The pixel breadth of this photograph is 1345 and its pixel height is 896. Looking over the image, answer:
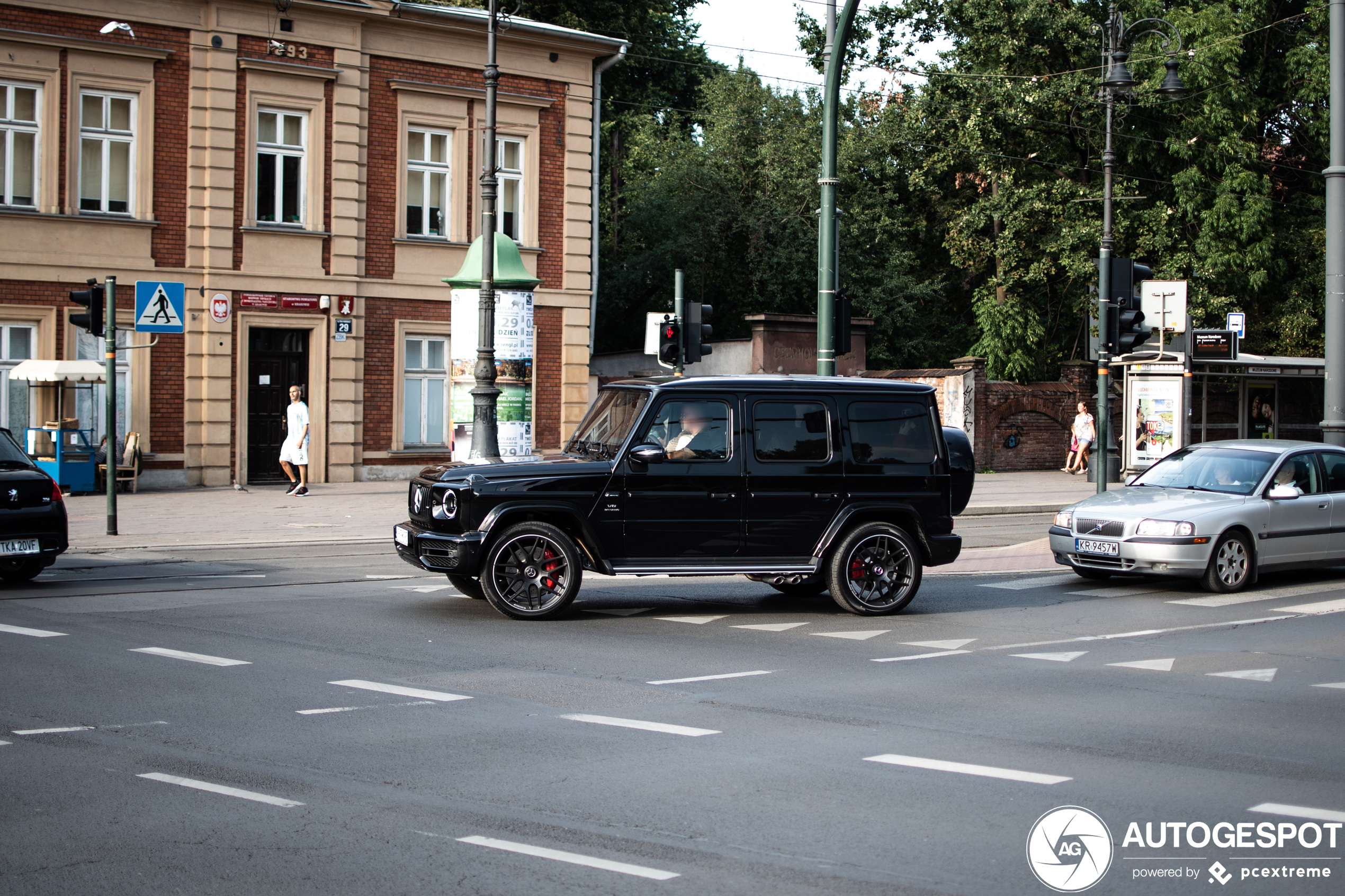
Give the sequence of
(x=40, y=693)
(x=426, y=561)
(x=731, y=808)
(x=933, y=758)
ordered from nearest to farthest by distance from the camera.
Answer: (x=731, y=808) < (x=933, y=758) < (x=40, y=693) < (x=426, y=561)

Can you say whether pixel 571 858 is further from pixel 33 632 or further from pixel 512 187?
pixel 512 187

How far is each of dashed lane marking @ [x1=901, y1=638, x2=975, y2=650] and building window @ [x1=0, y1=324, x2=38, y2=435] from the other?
17673 mm

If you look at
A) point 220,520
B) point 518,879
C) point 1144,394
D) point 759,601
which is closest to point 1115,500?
point 759,601

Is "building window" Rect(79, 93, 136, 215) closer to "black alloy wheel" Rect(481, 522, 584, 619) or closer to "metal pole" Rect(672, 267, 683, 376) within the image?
"metal pole" Rect(672, 267, 683, 376)

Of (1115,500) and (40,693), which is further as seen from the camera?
(1115,500)

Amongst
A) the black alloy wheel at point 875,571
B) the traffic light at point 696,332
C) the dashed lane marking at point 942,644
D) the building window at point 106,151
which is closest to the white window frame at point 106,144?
the building window at point 106,151

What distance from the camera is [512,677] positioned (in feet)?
27.7

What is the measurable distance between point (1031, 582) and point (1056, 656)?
4.32 m

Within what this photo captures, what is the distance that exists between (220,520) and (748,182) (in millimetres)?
21454

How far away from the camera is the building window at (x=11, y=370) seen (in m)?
23.0

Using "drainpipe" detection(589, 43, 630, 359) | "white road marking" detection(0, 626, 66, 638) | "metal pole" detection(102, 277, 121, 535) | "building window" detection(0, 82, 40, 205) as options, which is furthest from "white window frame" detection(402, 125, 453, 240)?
"white road marking" detection(0, 626, 66, 638)

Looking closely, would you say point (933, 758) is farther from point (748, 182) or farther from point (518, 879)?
point (748, 182)

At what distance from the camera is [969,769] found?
20.8ft

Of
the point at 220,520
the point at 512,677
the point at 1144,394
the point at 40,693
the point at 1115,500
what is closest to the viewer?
the point at 40,693
